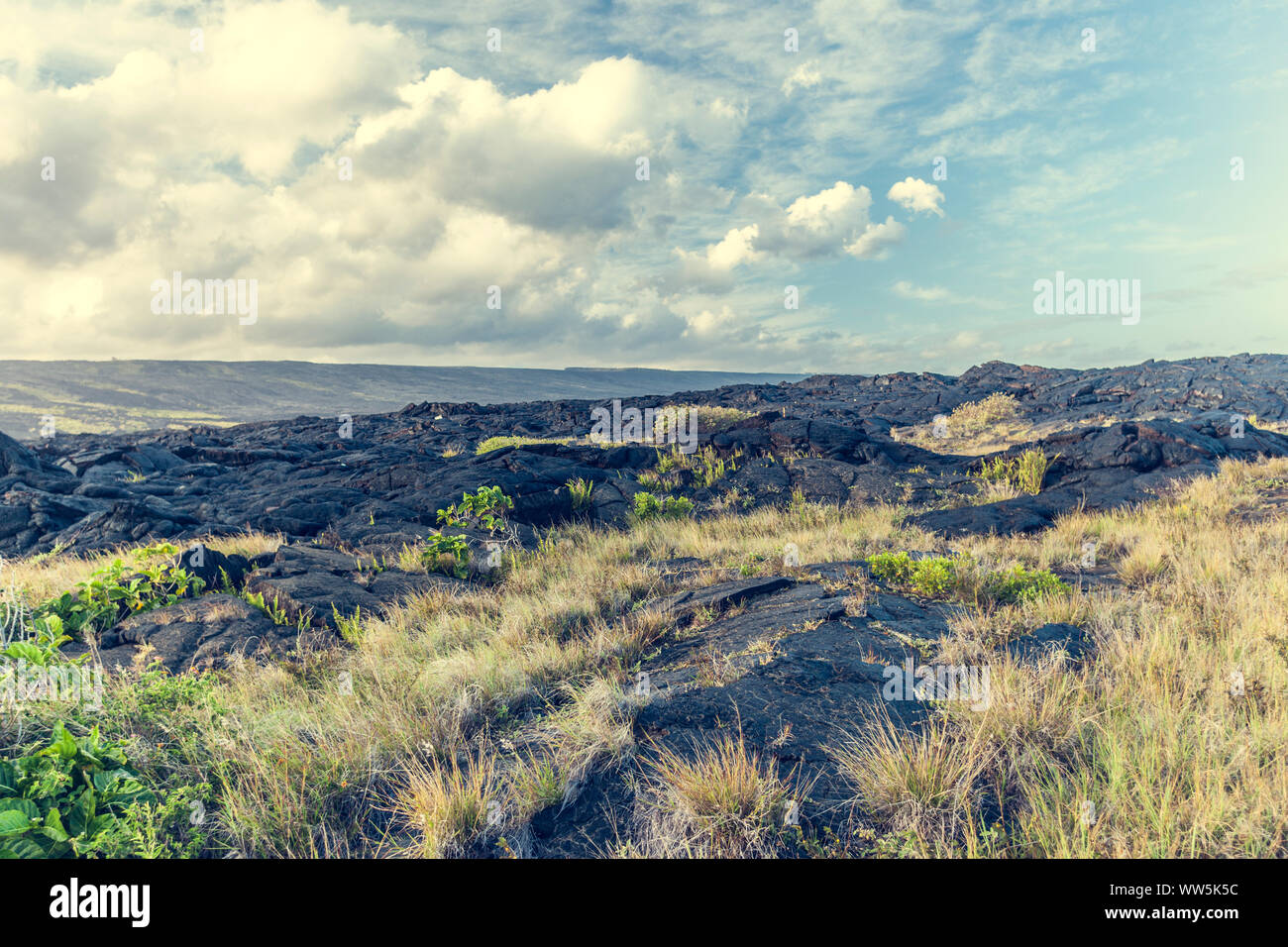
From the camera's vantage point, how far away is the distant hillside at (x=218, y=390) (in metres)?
107

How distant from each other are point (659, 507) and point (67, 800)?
1144 centimetres

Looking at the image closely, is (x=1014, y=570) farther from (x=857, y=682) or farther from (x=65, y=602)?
(x=65, y=602)

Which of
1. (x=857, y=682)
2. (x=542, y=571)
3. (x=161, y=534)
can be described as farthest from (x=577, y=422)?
(x=857, y=682)

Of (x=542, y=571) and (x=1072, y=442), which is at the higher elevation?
(x=1072, y=442)

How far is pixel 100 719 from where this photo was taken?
13.6 feet

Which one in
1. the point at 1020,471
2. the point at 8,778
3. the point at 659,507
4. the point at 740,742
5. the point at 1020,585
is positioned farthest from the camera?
the point at 1020,471

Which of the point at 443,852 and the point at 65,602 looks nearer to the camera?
the point at 443,852

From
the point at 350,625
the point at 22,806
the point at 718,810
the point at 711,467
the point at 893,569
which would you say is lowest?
the point at 350,625

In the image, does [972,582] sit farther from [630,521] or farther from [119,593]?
[119,593]

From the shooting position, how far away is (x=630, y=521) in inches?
A: 543

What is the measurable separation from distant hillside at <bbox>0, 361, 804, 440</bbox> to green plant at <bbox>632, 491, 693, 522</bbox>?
87113mm

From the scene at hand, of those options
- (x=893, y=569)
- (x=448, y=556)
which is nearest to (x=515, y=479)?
(x=448, y=556)

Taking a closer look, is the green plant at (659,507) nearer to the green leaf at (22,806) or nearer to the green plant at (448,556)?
the green plant at (448,556)
